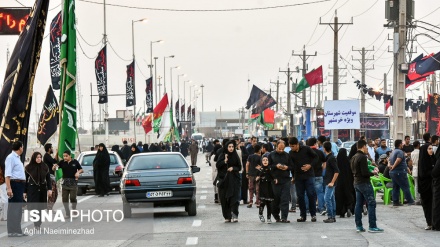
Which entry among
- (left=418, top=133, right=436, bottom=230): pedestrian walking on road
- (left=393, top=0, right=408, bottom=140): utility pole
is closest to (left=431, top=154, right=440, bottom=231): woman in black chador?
(left=418, top=133, right=436, bottom=230): pedestrian walking on road

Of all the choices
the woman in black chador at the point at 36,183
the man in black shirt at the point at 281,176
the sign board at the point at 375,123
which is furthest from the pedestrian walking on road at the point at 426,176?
→ the sign board at the point at 375,123

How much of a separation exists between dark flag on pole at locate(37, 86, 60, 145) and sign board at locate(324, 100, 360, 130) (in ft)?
33.9

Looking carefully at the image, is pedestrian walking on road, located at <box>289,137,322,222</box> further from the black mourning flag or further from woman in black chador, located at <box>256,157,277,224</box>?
the black mourning flag

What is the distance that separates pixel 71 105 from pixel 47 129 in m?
6.02

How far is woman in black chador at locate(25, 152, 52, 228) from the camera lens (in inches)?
752

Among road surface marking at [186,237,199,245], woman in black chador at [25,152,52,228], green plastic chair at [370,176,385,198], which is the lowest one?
road surface marking at [186,237,199,245]

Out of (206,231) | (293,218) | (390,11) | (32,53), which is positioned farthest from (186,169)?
(390,11)

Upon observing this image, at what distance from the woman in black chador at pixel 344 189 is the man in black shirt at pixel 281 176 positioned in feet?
7.01

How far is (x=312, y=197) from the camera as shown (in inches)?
814

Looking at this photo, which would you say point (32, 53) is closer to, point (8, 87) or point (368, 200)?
point (8, 87)

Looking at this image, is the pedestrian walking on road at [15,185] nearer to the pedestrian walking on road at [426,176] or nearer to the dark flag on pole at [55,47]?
the pedestrian walking on road at [426,176]

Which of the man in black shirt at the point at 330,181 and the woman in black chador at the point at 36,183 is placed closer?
the woman in black chador at the point at 36,183

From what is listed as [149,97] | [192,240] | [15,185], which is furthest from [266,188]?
[149,97]

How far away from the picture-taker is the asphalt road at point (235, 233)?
1634 centimetres
